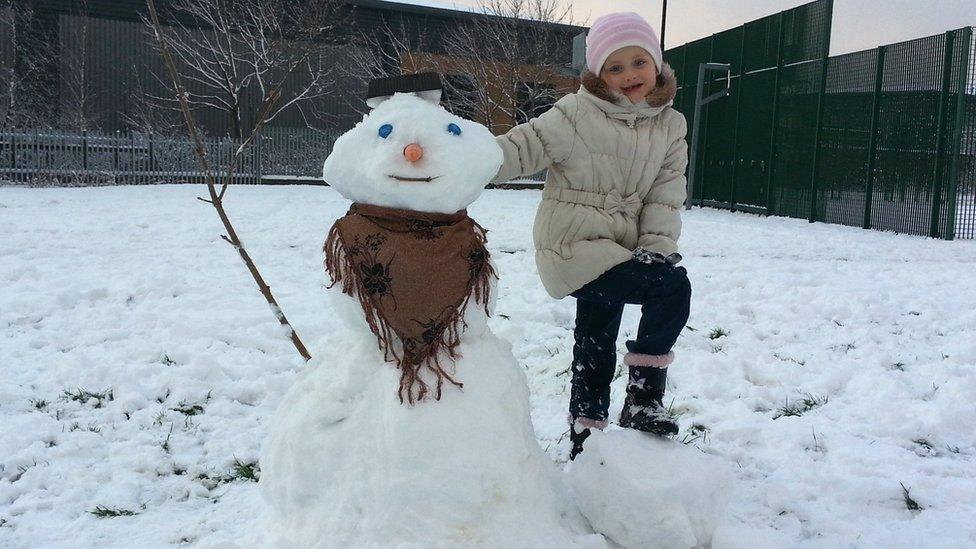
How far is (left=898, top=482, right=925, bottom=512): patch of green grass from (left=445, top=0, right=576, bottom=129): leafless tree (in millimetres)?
18592

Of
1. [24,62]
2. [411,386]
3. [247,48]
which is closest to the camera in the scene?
[411,386]

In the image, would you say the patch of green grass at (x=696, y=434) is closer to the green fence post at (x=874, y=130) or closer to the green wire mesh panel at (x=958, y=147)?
the green wire mesh panel at (x=958, y=147)

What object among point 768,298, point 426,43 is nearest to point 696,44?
point 426,43

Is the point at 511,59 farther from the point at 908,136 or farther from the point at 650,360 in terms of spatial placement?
the point at 650,360

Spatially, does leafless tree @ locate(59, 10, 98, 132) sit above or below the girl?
above

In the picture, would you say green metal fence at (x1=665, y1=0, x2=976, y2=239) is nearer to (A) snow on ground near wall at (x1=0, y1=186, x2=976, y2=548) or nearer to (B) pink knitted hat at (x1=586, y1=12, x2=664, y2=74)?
(A) snow on ground near wall at (x1=0, y1=186, x2=976, y2=548)

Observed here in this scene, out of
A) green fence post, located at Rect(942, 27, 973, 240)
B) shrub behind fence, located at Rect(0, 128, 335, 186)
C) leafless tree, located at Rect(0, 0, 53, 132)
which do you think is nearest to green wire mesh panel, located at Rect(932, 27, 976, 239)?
green fence post, located at Rect(942, 27, 973, 240)

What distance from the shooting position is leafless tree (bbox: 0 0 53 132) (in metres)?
18.9

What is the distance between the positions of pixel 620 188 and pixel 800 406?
1.73 m

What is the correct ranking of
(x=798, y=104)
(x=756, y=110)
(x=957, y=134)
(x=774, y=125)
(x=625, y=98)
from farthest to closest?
(x=756, y=110)
(x=774, y=125)
(x=798, y=104)
(x=957, y=134)
(x=625, y=98)

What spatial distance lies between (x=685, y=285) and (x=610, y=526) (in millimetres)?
876

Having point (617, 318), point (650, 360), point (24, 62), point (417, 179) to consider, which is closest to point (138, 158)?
point (24, 62)

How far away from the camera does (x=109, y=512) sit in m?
2.61

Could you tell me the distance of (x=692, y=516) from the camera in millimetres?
2215
